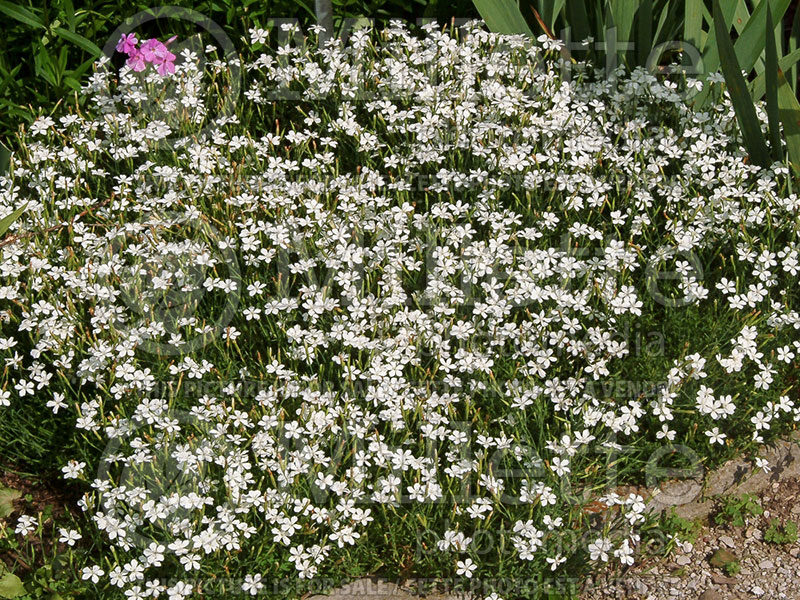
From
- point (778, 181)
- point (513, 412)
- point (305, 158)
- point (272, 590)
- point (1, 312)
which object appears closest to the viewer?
point (272, 590)

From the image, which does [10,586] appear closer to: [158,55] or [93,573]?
[93,573]

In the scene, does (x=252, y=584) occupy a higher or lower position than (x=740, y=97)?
lower

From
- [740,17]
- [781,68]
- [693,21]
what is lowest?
[781,68]

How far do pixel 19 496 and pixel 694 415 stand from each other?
8.83ft

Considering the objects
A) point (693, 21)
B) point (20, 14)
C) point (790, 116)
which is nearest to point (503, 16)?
point (693, 21)

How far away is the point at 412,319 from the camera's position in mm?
3645

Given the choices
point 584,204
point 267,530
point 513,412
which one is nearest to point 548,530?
point 513,412

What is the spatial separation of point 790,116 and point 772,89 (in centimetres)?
15

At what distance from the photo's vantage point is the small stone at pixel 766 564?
3422mm

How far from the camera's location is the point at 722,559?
11.3ft

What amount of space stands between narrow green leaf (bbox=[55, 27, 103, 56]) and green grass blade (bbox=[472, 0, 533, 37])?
2.05m

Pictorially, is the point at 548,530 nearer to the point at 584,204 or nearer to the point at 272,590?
the point at 272,590

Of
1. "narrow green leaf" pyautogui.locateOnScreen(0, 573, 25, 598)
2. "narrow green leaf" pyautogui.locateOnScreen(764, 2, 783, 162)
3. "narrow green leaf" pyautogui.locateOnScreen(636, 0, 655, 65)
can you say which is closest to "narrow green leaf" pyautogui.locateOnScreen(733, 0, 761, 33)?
"narrow green leaf" pyautogui.locateOnScreen(636, 0, 655, 65)

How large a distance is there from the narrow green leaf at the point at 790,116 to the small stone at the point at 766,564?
5.71 ft
